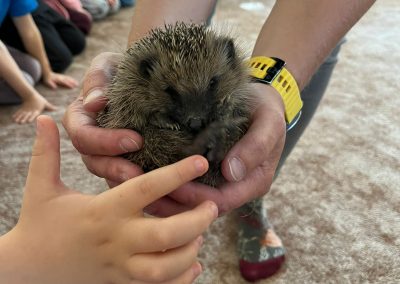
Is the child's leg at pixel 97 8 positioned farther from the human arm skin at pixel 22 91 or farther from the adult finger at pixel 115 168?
the adult finger at pixel 115 168

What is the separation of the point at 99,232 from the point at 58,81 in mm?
2066

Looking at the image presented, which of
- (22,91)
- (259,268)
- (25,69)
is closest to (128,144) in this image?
(259,268)

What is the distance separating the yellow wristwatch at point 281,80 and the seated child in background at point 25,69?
1479 mm

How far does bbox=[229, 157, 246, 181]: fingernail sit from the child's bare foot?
1.62 metres

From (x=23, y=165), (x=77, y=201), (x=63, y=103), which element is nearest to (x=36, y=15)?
(x=63, y=103)

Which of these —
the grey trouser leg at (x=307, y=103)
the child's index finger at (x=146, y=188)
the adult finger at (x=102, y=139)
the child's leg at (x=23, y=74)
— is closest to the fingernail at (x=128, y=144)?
the adult finger at (x=102, y=139)

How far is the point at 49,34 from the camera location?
9.23 ft

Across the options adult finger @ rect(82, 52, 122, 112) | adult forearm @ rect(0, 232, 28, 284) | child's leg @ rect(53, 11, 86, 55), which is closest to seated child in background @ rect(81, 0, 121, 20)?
child's leg @ rect(53, 11, 86, 55)

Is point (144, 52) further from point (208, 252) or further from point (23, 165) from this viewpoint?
point (23, 165)

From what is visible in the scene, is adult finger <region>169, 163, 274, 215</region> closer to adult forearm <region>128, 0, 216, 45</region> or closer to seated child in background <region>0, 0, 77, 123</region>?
adult forearm <region>128, 0, 216, 45</region>

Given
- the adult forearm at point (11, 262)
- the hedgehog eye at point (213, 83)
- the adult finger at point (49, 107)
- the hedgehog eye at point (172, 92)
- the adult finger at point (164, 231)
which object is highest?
the hedgehog eye at point (213, 83)

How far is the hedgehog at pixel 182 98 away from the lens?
3.30ft

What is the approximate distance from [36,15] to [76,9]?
0.25 m

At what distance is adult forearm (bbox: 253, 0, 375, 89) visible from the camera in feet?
4.05
